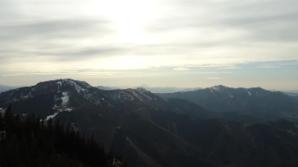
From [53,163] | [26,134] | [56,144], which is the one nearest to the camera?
[53,163]

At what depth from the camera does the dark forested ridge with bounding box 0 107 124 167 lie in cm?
14100

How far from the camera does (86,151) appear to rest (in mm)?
187250

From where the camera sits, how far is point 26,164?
13900 cm

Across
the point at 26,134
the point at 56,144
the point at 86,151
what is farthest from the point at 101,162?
the point at 26,134

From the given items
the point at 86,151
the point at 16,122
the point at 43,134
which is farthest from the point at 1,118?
the point at 86,151

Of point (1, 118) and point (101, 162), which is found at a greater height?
point (1, 118)

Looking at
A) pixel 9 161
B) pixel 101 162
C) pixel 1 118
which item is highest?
pixel 1 118

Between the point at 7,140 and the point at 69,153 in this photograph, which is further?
the point at 69,153

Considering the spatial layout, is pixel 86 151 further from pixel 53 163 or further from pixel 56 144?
pixel 53 163

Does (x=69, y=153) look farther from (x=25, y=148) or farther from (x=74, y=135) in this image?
(x=25, y=148)

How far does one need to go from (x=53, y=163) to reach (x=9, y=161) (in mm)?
14960

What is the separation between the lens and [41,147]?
158m

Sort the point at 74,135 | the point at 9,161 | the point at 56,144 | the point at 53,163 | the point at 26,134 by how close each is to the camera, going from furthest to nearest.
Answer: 1. the point at 74,135
2. the point at 56,144
3. the point at 26,134
4. the point at 53,163
5. the point at 9,161

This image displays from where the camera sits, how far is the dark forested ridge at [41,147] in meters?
141
